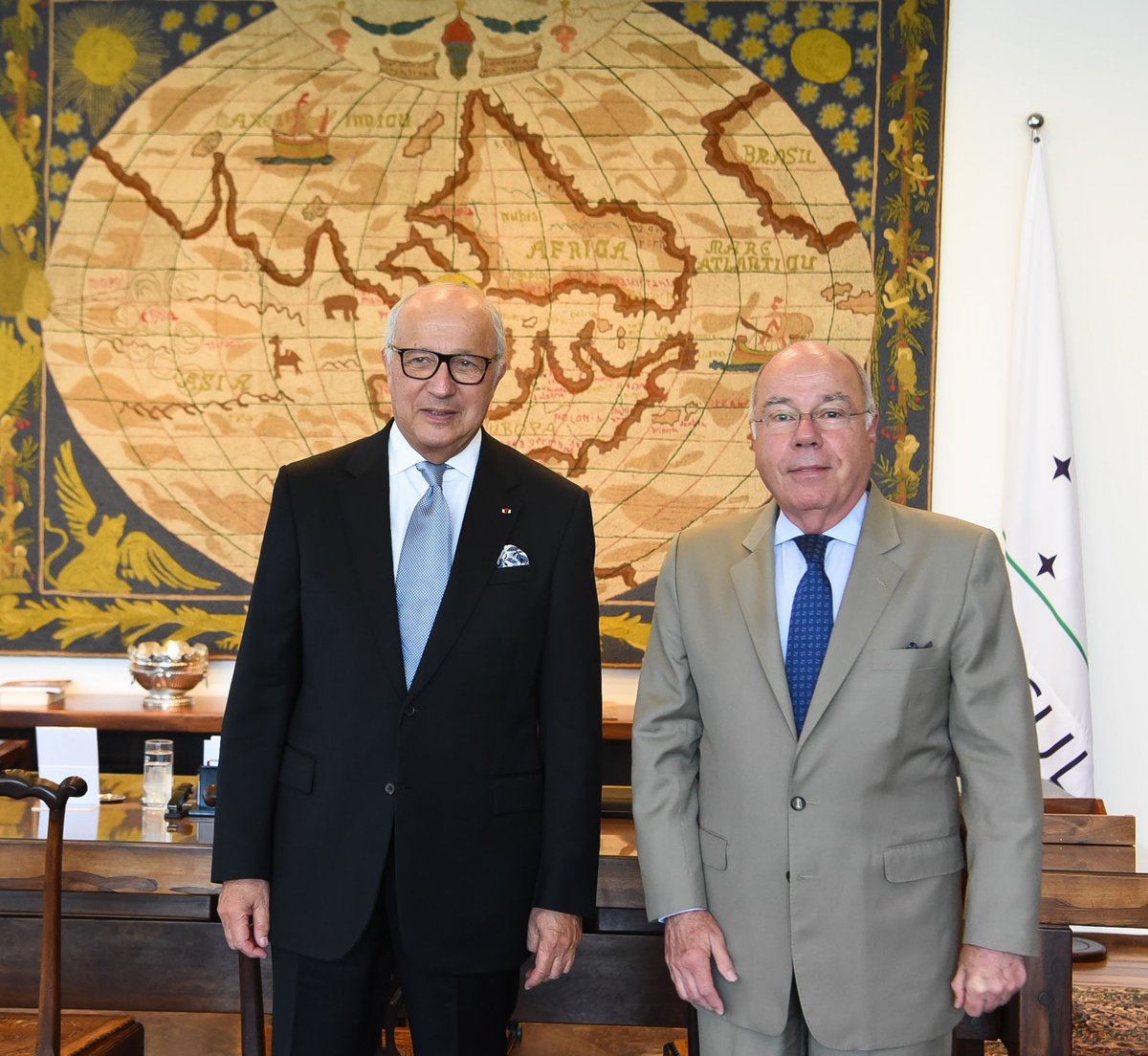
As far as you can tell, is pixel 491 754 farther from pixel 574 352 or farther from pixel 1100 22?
pixel 1100 22

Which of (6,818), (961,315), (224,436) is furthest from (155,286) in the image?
(961,315)

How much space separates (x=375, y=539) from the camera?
1.97 meters

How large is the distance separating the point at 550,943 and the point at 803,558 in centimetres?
71

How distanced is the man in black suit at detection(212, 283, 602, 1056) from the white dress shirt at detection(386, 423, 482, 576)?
2 centimetres

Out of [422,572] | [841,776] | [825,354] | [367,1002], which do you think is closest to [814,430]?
[825,354]

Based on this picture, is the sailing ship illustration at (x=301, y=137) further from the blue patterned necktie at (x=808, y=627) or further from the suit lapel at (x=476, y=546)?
the blue patterned necktie at (x=808, y=627)

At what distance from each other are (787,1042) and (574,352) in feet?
8.45

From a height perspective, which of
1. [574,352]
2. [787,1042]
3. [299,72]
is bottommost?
[787,1042]

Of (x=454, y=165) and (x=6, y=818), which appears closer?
(x=6, y=818)

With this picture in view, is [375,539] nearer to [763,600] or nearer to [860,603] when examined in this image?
[763,600]

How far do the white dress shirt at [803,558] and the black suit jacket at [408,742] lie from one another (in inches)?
12.6

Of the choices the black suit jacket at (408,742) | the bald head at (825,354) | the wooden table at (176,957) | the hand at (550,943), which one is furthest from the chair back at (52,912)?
the bald head at (825,354)

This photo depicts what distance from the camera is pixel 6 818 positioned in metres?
2.60

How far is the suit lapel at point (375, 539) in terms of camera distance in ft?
6.26
